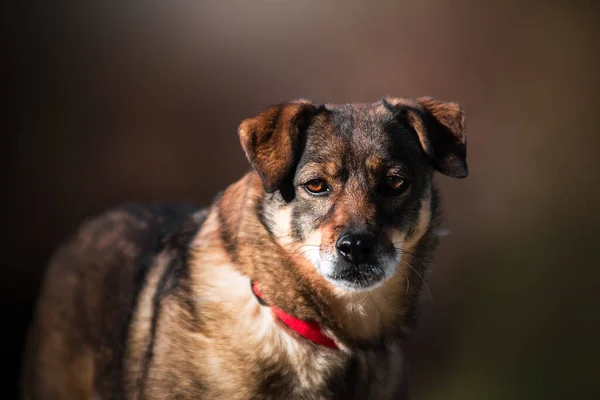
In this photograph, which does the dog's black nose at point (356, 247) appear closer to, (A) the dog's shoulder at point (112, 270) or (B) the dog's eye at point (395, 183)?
(B) the dog's eye at point (395, 183)

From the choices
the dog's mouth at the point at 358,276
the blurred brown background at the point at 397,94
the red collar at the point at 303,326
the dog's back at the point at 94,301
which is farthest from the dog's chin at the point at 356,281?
the blurred brown background at the point at 397,94

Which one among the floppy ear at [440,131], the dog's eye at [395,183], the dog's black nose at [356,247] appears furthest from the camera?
the floppy ear at [440,131]

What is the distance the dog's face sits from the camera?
264 cm

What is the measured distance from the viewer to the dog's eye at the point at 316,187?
277 centimetres

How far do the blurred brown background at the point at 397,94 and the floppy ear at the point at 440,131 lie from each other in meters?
2.96

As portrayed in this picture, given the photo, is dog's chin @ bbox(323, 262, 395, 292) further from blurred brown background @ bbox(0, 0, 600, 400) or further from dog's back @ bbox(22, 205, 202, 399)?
A: blurred brown background @ bbox(0, 0, 600, 400)

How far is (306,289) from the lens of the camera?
2.76 metres

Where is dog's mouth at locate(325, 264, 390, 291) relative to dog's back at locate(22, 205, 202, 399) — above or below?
above

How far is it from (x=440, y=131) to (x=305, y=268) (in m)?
0.91

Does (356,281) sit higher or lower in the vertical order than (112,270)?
higher

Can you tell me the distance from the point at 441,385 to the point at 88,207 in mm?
3716

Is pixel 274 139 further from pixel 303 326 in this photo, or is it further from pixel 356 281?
pixel 303 326

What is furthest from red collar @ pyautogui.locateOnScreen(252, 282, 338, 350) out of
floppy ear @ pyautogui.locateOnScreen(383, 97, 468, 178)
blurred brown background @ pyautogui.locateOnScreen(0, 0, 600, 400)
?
blurred brown background @ pyautogui.locateOnScreen(0, 0, 600, 400)

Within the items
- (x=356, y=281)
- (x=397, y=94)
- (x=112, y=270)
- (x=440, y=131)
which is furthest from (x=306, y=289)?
(x=397, y=94)
